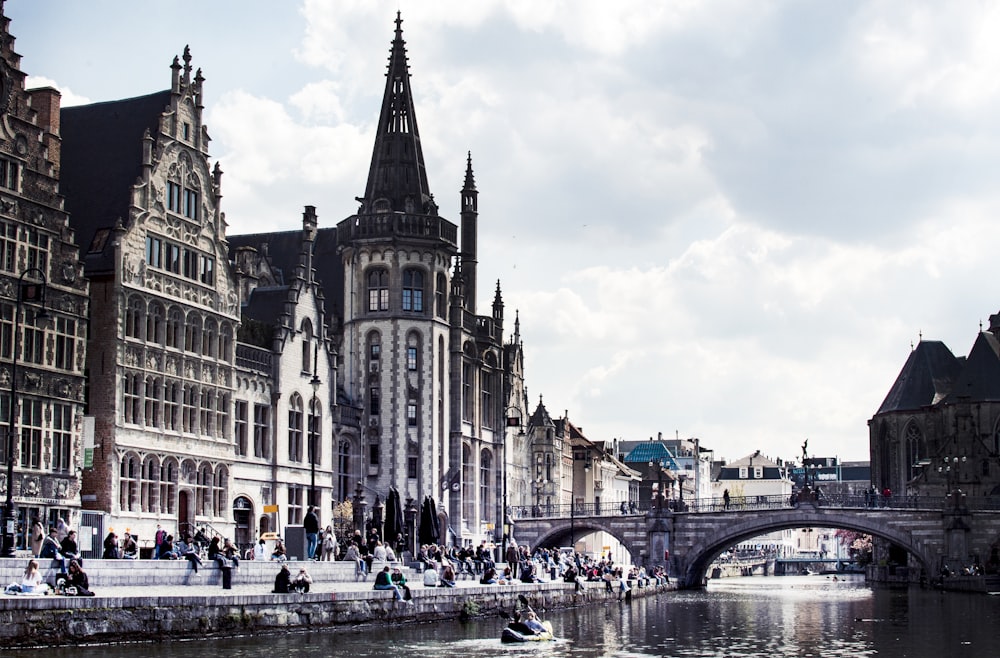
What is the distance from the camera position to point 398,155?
92.1m

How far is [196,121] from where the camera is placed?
66.2 meters


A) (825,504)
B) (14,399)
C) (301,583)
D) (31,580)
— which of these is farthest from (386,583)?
(825,504)

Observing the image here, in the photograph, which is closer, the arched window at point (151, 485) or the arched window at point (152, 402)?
the arched window at point (151, 485)

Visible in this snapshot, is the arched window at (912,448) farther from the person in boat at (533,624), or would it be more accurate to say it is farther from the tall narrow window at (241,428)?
the person in boat at (533,624)

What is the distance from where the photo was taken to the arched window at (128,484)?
197 feet

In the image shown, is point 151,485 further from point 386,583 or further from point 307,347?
point 307,347

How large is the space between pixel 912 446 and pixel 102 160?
298ft

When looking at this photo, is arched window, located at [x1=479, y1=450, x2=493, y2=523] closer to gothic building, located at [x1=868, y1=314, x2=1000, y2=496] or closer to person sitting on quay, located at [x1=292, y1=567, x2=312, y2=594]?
gothic building, located at [x1=868, y1=314, x2=1000, y2=496]

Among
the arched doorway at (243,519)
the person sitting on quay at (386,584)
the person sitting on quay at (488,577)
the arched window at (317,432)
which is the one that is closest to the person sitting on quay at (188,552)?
the person sitting on quay at (386,584)

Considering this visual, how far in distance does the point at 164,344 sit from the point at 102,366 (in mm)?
3739

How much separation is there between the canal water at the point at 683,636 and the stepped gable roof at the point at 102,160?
69.9 ft

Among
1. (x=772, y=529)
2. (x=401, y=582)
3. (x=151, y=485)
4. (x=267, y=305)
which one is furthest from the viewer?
(x=772, y=529)

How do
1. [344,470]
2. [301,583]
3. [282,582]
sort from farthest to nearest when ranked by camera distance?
[344,470]
[301,583]
[282,582]

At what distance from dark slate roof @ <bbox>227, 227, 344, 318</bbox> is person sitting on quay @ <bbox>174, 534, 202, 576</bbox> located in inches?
1218
